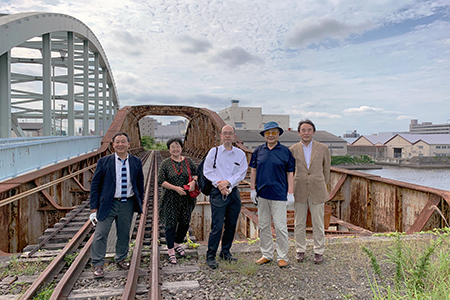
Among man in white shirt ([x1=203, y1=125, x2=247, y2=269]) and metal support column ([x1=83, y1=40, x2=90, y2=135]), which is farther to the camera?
metal support column ([x1=83, y1=40, x2=90, y2=135])

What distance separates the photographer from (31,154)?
8125 mm

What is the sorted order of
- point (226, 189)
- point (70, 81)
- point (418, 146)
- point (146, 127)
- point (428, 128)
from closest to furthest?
point (226, 189)
point (70, 81)
point (418, 146)
point (146, 127)
point (428, 128)

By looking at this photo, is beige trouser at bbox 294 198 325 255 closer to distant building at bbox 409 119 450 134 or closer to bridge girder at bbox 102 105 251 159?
bridge girder at bbox 102 105 251 159

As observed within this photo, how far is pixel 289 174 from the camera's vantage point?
381 centimetres

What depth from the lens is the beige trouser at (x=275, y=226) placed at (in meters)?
3.80

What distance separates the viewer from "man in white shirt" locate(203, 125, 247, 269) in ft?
12.4

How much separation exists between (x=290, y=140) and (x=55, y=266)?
48.5 metres

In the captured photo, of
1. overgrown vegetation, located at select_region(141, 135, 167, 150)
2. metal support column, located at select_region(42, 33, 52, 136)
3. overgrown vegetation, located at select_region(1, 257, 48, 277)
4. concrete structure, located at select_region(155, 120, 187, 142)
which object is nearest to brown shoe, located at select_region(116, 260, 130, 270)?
overgrown vegetation, located at select_region(1, 257, 48, 277)

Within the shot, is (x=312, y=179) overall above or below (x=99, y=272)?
above

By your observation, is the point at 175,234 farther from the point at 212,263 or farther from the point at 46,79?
the point at 46,79

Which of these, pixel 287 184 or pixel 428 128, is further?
pixel 428 128

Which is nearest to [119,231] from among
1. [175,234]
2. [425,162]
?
[175,234]

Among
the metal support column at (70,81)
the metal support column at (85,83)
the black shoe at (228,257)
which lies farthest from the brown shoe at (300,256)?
the metal support column at (85,83)

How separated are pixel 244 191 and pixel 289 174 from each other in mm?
6522
